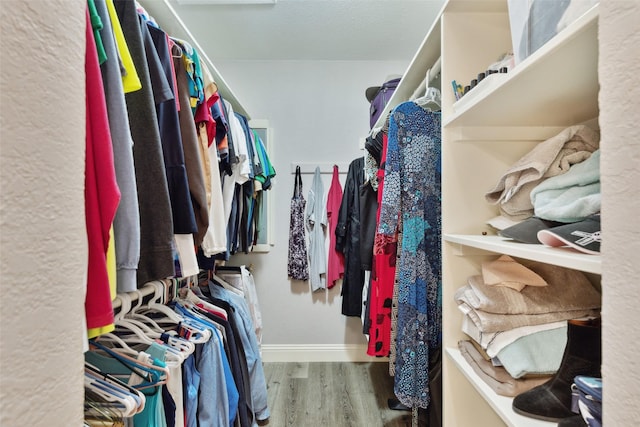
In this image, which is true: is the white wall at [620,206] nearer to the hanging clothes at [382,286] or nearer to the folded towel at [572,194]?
the folded towel at [572,194]

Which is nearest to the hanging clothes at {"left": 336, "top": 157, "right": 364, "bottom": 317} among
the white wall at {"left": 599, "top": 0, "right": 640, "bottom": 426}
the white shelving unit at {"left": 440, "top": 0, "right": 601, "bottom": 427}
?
the white shelving unit at {"left": 440, "top": 0, "right": 601, "bottom": 427}

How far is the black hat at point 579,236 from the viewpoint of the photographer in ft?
1.63

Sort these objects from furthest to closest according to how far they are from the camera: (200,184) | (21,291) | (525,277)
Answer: (200,184), (525,277), (21,291)

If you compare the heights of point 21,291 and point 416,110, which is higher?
point 416,110

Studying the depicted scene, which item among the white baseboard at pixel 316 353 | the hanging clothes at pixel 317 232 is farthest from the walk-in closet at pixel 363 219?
the hanging clothes at pixel 317 232

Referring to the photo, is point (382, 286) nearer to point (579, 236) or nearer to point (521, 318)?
point (521, 318)

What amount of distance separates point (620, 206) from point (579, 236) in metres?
0.23

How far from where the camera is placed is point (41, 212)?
283 millimetres

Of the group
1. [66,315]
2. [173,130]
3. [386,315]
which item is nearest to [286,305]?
[386,315]

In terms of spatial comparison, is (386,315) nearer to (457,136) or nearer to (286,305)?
(457,136)

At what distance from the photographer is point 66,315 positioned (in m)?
0.31

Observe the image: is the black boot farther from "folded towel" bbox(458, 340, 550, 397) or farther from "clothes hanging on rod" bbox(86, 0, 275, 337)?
"clothes hanging on rod" bbox(86, 0, 275, 337)

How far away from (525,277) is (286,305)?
2.05m

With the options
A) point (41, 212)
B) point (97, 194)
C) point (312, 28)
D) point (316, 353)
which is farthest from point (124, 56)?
point (316, 353)
